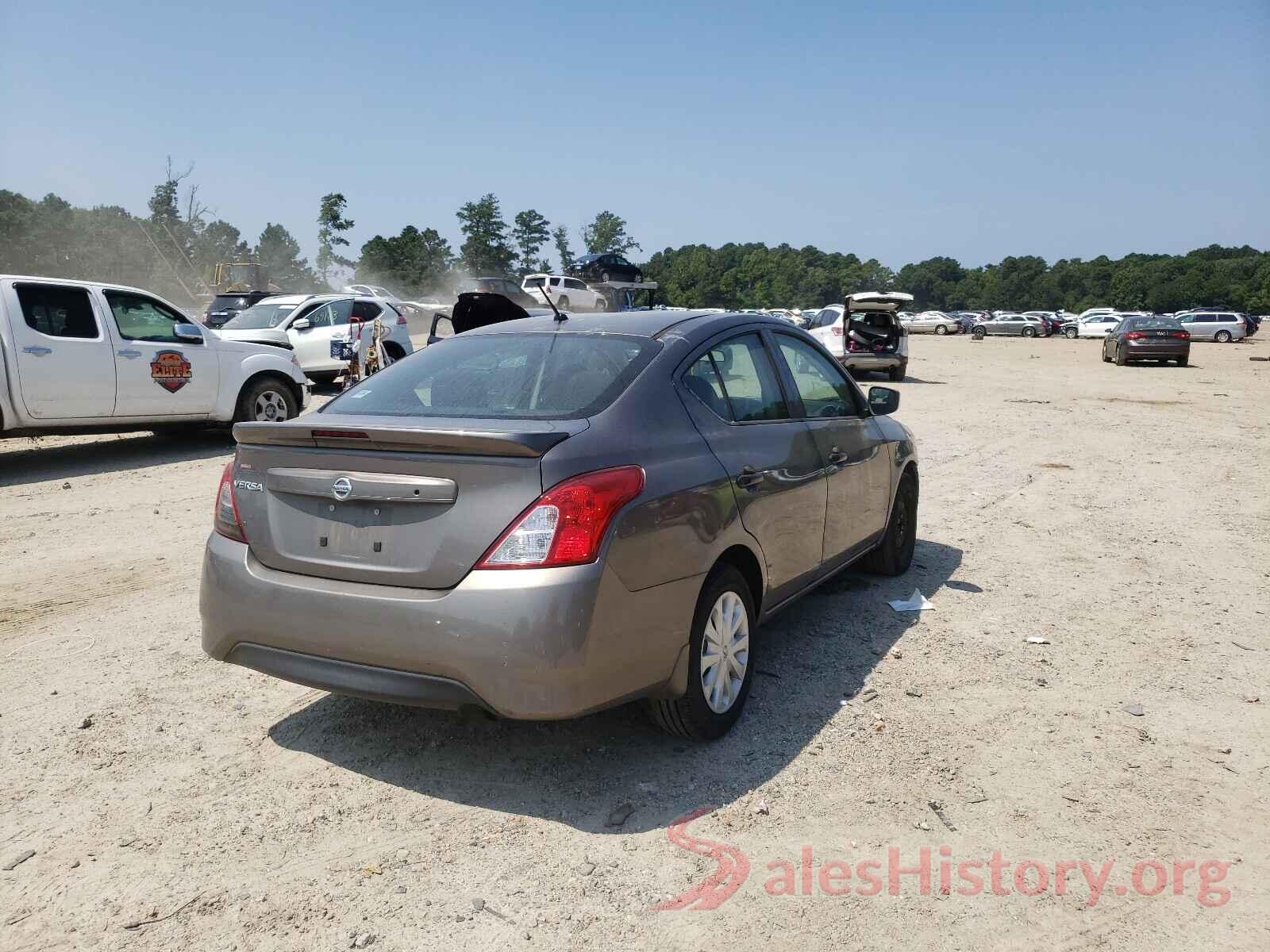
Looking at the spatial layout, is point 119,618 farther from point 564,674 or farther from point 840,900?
point 840,900

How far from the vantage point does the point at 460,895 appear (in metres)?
2.80

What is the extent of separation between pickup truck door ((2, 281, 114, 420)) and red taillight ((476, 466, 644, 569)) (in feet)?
27.9

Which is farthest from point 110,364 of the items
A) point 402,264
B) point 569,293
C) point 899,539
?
point 402,264

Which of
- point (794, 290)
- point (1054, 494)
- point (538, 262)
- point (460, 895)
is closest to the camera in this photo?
point (460, 895)

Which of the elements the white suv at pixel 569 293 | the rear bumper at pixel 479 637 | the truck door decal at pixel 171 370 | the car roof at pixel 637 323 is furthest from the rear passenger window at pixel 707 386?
the white suv at pixel 569 293

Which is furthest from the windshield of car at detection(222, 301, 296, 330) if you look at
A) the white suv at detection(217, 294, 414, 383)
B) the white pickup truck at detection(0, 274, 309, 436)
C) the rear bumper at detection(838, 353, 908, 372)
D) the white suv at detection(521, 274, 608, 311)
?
the white suv at detection(521, 274, 608, 311)

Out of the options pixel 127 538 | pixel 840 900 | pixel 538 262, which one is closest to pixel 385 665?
pixel 840 900

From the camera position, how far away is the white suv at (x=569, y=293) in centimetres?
4103

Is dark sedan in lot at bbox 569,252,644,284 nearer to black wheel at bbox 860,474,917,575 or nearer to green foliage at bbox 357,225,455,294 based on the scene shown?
green foliage at bbox 357,225,455,294

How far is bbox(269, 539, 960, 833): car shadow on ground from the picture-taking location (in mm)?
3383

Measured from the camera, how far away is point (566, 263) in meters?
68.2

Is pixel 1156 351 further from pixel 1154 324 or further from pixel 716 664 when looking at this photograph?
pixel 716 664

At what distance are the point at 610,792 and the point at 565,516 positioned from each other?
108 centimetres

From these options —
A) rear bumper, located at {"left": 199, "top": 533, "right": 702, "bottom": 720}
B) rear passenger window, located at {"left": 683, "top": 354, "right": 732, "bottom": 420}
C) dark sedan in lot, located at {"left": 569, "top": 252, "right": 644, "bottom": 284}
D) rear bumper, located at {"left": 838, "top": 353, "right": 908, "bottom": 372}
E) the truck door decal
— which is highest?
dark sedan in lot, located at {"left": 569, "top": 252, "right": 644, "bottom": 284}
